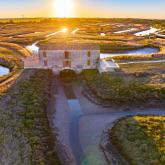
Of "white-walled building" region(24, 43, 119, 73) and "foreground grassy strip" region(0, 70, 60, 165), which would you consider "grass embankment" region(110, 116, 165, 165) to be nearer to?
"foreground grassy strip" region(0, 70, 60, 165)

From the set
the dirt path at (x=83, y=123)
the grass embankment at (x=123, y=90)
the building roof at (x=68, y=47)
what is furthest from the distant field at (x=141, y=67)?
the dirt path at (x=83, y=123)

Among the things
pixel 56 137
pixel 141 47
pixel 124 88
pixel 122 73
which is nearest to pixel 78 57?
pixel 122 73

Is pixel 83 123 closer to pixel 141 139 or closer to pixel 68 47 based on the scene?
pixel 141 139

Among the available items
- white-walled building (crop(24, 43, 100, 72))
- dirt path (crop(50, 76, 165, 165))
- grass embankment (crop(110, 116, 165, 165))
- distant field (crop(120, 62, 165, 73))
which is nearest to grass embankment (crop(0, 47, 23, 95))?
white-walled building (crop(24, 43, 100, 72))

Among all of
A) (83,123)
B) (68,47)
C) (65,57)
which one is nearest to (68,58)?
(65,57)

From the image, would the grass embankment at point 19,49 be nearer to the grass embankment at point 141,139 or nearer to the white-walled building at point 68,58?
the white-walled building at point 68,58

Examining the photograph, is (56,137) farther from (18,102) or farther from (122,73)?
(122,73)
